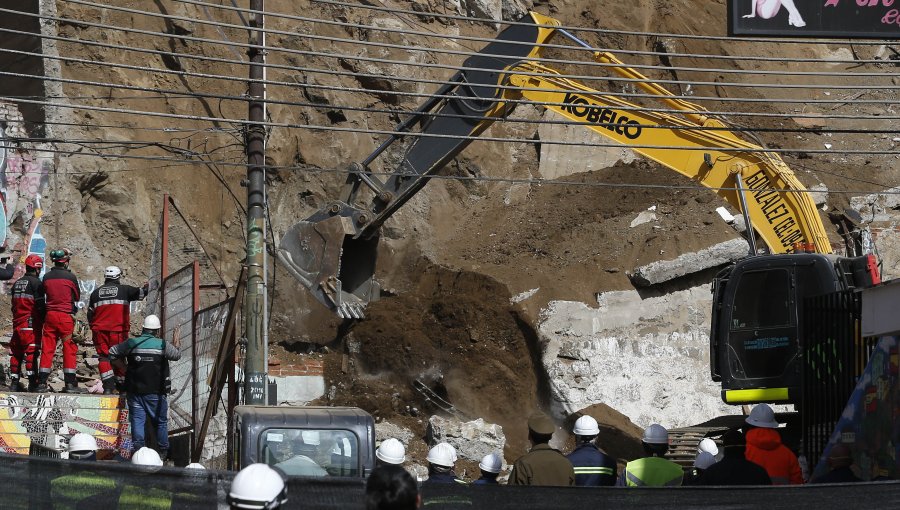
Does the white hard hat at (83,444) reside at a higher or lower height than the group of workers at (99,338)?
lower

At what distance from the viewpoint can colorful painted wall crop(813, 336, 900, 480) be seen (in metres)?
8.93

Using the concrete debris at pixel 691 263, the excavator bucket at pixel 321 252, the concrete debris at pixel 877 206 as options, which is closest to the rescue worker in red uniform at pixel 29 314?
the excavator bucket at pixel 321 252

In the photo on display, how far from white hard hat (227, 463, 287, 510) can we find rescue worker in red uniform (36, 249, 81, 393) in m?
10.3

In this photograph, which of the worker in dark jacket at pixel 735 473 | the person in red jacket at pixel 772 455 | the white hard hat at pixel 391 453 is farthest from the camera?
the person in red jacket at pixel 772 455

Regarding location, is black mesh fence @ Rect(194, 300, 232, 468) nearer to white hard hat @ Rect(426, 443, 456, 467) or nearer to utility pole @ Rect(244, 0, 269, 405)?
utility pole @ Rect(244, 0, 269, 405)

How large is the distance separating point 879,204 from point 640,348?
6839 mm

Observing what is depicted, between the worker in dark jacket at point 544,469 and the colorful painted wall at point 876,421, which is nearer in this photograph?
the worker in dark jacket at point 544,469

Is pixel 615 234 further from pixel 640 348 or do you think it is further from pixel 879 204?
pixel 879 204

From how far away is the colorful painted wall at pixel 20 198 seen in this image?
19422mm

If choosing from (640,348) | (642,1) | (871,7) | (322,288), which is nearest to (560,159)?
(642,1)

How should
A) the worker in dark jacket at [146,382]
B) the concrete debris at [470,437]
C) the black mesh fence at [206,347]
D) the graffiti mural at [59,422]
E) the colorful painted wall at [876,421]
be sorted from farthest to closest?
the concrete debris at [470,437]
the black mesh fence at [206,347]
the graffiti mural at [59,422]
the worker in dark jacket at [146,382]
the colorful painted wall at [876,421]

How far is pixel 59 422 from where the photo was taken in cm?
1295

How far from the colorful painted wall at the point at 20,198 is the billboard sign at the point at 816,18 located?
40.6ft

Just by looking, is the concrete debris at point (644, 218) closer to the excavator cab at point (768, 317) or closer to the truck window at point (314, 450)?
the excavator cab at point (768, 317)
